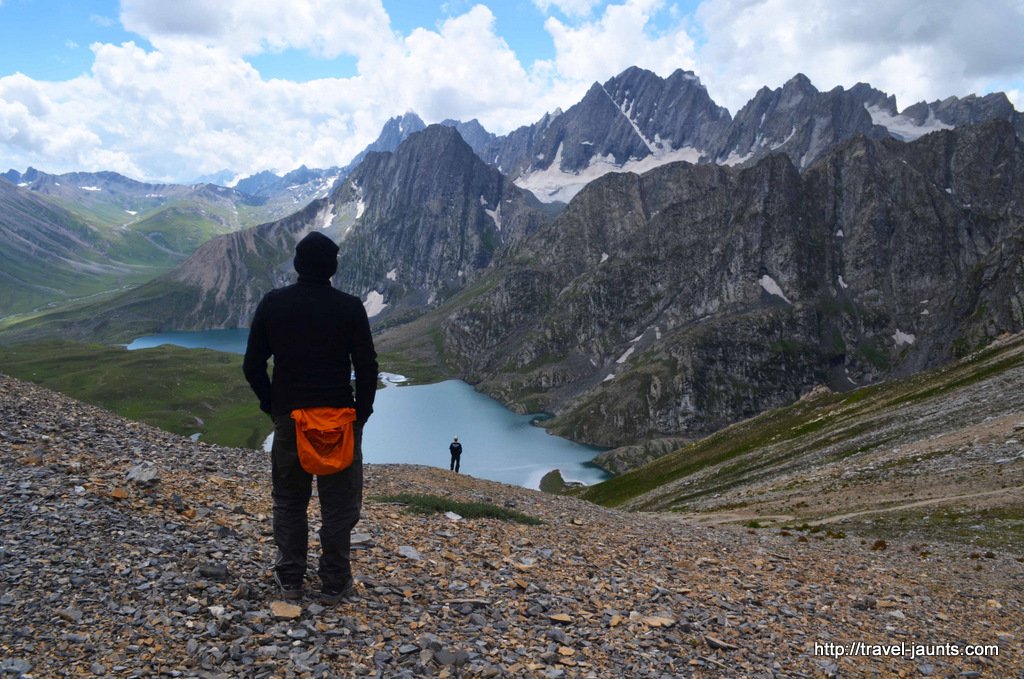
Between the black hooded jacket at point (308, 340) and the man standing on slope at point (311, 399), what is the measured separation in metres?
0.02

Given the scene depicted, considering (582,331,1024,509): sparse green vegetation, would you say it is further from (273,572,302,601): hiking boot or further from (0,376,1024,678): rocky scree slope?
(273,572,302,601): hiking boot

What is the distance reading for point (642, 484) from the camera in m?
102

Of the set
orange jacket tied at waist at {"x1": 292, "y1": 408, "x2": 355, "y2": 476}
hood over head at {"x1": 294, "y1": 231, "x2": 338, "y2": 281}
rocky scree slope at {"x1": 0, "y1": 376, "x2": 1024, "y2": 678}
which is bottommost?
rocky scree slope at {"x1": 0, "y1": 376, "x2": 1024, "y2": 678}

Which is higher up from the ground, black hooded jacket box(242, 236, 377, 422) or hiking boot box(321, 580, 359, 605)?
black hooded jacket box(242, 236, 377, 422)

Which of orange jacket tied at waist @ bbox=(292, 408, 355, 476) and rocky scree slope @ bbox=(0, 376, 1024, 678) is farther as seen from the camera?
orange jacket tied at waist @ bbox=(292, 408, 355, 476)

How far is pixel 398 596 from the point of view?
12148 mm

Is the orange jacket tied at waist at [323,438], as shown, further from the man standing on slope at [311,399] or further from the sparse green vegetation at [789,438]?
the sparse green vegetation at [789,438]

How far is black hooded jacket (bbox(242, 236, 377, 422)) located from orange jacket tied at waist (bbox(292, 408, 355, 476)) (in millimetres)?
209

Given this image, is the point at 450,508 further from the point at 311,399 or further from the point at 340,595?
the point at 311,399

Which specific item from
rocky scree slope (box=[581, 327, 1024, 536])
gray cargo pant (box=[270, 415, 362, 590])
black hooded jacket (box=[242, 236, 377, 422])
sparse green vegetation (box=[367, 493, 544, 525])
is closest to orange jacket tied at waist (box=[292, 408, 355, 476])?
black hooded jacket (box=[242, 236, 377, 422])

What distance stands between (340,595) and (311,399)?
11.9 feet

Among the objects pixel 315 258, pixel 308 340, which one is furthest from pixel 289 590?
pixel 315 258

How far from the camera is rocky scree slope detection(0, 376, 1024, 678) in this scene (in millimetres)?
9492

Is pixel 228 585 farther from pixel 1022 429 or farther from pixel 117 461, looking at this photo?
pixel 1022 429
